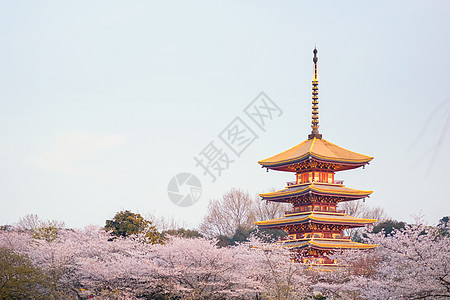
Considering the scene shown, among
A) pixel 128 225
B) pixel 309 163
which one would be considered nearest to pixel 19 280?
pixel 128 225

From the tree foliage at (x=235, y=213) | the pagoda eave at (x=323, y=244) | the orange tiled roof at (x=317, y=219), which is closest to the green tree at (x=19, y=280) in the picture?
the pagoda eave at (x=323, y=244)

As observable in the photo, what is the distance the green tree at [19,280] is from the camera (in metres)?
26.5

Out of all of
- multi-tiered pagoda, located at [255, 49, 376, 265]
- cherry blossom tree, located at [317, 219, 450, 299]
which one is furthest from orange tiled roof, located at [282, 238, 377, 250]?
cherry blossom tree, located at [317, 219, 450, 299]

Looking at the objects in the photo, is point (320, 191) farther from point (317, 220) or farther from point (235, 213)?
point (235, 213)

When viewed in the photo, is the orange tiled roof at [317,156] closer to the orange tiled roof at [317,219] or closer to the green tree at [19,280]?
the orange tiled roof at [317,219]

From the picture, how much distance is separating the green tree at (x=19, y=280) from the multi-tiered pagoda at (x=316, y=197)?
15882mm

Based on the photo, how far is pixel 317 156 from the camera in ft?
131

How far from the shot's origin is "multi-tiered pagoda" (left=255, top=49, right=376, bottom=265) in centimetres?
3859

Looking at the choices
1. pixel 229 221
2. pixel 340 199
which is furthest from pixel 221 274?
pixel 229 221

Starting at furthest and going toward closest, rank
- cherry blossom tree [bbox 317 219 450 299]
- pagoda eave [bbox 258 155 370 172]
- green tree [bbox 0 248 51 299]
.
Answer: pagoda eave [bbox 258 155 370 172] < green tree [bbox 0 248 51 299] < cherry blossom tree [bbox 317 219 450 299]

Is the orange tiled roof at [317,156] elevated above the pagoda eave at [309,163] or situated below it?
above

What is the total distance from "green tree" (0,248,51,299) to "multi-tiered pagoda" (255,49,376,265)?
15.9 metres

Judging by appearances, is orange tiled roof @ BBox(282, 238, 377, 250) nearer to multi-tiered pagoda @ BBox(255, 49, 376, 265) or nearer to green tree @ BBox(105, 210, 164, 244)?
multi-tiered pagoda @ BBox(255, 49, 376, 265)

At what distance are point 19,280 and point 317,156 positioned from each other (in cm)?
2061
